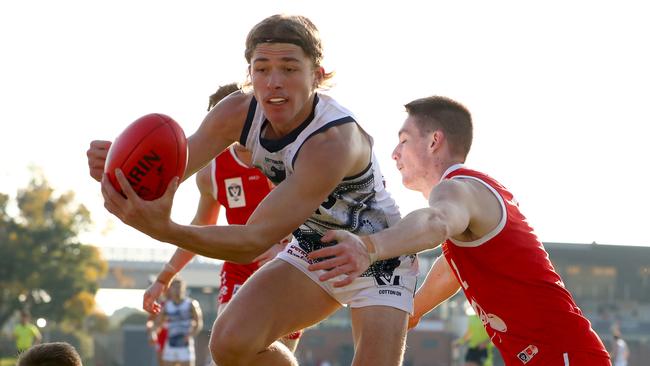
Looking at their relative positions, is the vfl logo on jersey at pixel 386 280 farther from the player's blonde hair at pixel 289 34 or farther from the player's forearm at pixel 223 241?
the player's blonde hair at pixel 289 34

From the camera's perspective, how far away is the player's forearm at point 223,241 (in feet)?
20.5

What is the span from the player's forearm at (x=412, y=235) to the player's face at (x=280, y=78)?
1.11 metres

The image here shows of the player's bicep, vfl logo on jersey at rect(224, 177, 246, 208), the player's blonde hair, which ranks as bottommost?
vfl logo on jersey at rect(224, 177, 246, 208)

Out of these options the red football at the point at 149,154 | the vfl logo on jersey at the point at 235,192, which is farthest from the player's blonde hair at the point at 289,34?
the vfl logo on jersey at the point at 235,192

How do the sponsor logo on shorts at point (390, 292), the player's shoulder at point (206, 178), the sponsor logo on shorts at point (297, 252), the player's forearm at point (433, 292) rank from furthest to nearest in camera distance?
the player's shoulder at point (206, 178) → the player's forearm at point (433, 292) → the sponsor logo on shorts at point (297, 252) → the sponsor logo on shorts at point (390, 292)

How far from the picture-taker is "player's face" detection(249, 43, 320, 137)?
684 centimetres

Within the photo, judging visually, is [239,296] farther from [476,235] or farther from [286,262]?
[476,235]

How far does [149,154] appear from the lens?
634 cm

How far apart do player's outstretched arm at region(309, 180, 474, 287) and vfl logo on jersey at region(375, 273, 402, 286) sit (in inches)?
44.9

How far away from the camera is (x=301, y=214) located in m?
6.66

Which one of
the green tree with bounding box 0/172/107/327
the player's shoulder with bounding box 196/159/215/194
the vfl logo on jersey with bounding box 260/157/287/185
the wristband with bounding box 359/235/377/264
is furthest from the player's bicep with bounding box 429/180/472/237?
the green tree with bounding box 0/172/107/327

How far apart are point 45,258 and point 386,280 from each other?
225 ft

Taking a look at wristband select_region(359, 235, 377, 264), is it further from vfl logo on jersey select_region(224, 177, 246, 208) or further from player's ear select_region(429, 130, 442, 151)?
vfl logo on jersey select_region(224, 177, 246, 208)

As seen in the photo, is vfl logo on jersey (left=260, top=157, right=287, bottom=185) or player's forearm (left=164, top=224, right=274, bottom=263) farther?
vfl logo on jersey (left=260, top=157, right=287, bottom=185)
